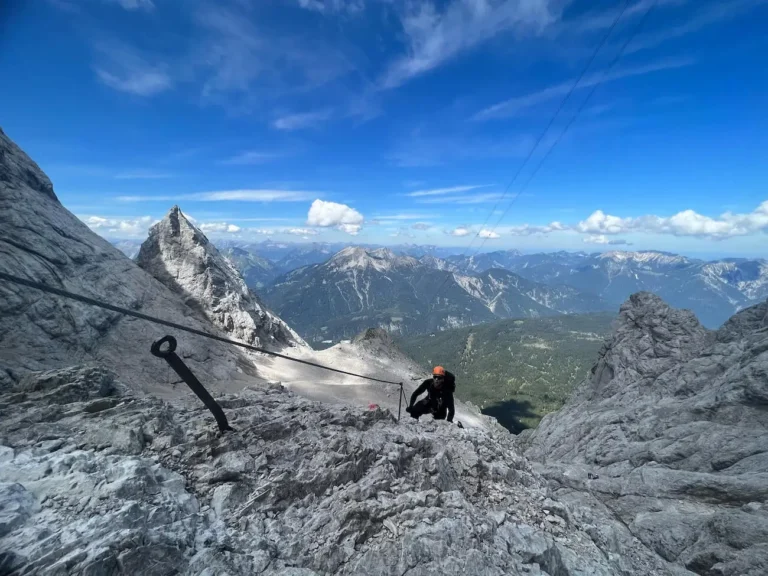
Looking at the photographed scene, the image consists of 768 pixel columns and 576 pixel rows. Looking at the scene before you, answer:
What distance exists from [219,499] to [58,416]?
714 centimetres

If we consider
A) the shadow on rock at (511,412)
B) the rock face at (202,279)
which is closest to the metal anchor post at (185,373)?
the rock face at (202,279)

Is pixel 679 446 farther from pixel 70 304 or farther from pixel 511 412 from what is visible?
pixel 511 412

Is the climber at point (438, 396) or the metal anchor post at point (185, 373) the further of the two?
the climber at point (438, 396)

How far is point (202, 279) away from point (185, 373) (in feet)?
172

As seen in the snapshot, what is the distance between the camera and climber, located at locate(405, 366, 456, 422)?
679 inches

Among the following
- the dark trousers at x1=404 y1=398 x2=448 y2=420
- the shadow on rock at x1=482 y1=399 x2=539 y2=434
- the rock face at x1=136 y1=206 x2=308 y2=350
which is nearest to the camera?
the dark trousers at x1=404 y1=398 x2=448 y2=420

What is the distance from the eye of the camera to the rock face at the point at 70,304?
28.2m

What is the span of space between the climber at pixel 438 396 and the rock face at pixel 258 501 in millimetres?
3342

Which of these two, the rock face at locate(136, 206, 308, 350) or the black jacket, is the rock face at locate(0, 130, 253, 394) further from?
the black jacket

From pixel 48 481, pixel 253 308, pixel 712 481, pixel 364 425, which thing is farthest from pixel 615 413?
pixel 253 308

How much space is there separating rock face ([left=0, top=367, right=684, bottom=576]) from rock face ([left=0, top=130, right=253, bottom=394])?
49.5ft

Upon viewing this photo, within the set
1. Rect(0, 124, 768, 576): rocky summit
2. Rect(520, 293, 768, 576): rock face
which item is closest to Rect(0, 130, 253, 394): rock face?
Rect(0, 124, 768, 576): rocky summit

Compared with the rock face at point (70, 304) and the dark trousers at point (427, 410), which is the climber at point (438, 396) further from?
the rock face at point (70, 304)

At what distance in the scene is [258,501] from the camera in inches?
365
